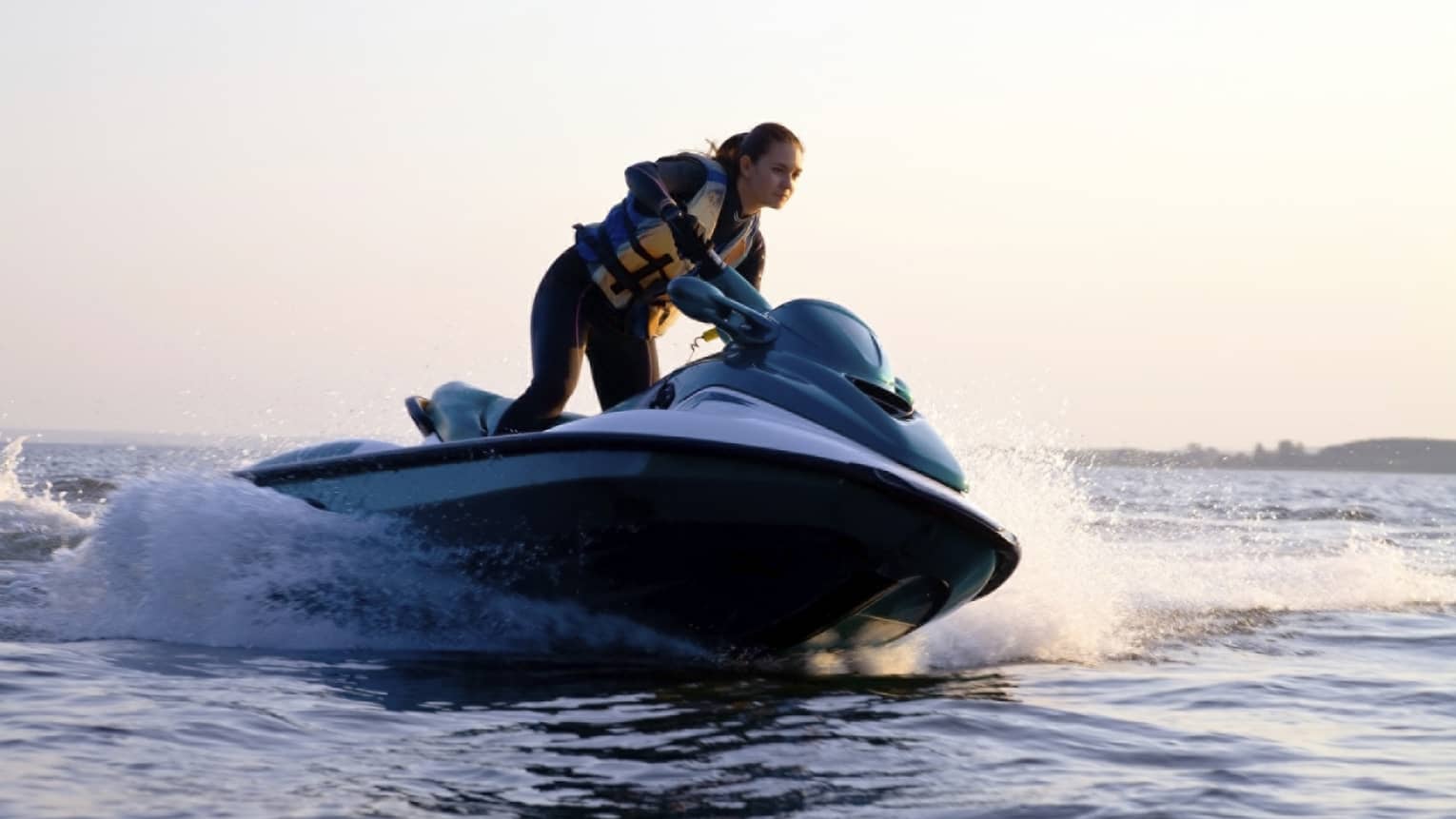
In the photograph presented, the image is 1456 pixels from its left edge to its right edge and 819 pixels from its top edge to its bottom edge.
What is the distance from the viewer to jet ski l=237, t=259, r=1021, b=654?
4449mm

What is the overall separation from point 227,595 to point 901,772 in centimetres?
274

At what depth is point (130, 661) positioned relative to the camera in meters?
4.67

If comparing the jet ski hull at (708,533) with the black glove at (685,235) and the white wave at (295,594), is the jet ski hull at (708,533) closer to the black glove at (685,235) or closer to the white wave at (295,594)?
the white wave at (295,594)

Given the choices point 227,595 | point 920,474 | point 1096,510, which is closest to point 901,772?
point 920,474

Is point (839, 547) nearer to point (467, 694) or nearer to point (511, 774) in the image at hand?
point (467, 694)

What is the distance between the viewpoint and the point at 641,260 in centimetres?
540

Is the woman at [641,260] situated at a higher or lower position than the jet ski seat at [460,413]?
higher

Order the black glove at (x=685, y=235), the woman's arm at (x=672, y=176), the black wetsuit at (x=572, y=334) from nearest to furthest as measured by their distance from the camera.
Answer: the black glove at (x=685, y=235) < the woman's arm at (x=672, y=176) < the black wetsuit at (x=572, y=334)

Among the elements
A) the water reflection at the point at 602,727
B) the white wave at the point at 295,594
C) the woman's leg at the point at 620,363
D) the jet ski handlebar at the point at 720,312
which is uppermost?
the jet ski handlebar at the point at 720,312

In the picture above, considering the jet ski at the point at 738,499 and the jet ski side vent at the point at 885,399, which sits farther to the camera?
the jet ski side vent at the point at 885,399

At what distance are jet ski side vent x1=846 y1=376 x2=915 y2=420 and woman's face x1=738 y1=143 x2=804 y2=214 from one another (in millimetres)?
739

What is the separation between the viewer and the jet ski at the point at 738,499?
4.45 meters

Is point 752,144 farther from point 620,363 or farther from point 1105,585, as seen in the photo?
point 1105,585

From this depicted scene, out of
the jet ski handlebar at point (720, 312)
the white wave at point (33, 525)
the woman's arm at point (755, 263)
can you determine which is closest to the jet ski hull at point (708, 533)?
the jet ski handlebar at point (720, 312)
